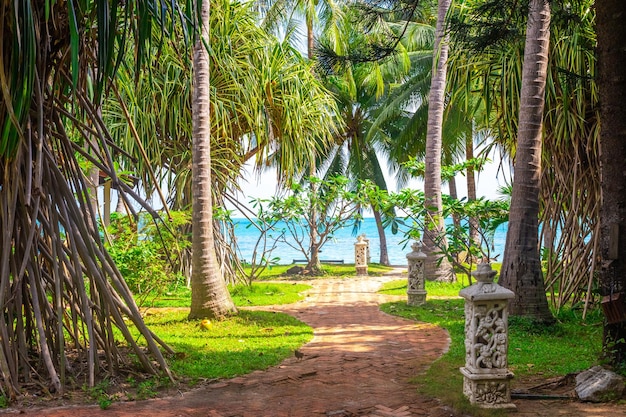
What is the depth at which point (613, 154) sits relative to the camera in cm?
454

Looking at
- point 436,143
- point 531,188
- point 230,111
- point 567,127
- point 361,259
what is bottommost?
point 361,259

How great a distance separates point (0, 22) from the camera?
137 inches

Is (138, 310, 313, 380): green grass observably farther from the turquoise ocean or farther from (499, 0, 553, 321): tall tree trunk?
the turquoise ocean

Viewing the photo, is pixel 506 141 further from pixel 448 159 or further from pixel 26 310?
pixel 448 159

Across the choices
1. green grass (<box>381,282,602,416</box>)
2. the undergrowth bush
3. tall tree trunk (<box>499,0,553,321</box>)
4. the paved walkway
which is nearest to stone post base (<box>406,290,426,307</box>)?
green grass (<box>381,282,602,416</box>)

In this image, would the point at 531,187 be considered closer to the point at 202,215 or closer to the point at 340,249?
the point at 202,215

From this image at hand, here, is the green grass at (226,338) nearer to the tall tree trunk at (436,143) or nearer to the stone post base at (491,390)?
the stone post base at (491,390)

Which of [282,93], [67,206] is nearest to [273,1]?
[282,93]

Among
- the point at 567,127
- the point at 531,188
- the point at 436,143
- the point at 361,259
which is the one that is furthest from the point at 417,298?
the point at 361,259

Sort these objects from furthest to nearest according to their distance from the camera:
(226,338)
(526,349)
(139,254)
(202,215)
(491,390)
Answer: (139,254)
(202,215)
(226,338)
(526,349)
(491,390)

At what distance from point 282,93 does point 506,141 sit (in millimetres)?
4000

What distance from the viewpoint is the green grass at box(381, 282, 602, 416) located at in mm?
4539

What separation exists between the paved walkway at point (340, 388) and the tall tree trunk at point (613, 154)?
83 centimetres

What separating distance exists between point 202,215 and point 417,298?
10.7 ft
